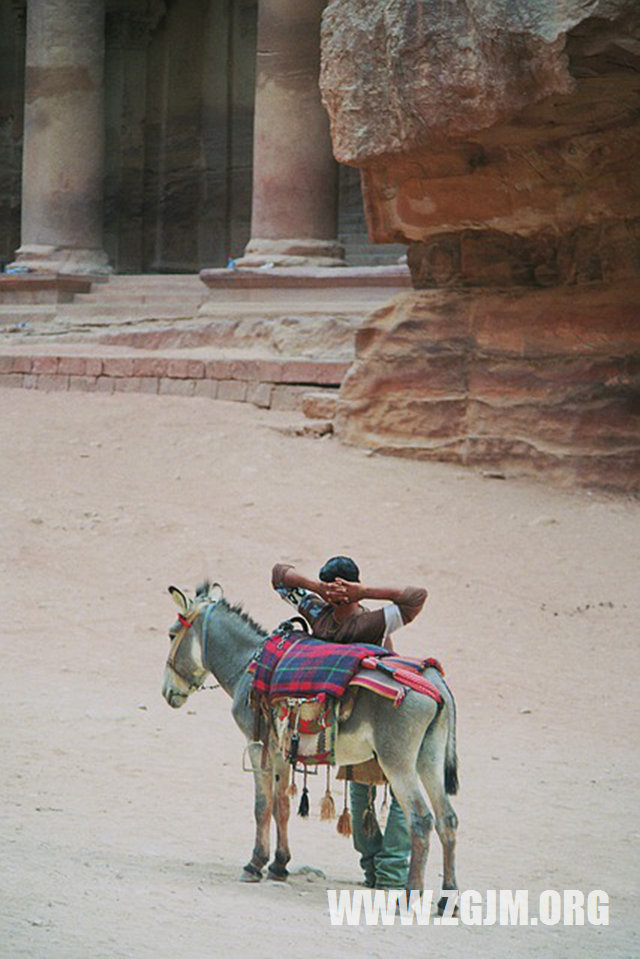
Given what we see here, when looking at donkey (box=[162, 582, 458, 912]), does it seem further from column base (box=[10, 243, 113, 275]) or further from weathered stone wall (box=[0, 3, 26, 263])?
weathered stone wall (box=[0, 3, 26, 263])

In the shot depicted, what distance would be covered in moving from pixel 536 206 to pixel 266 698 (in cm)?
691

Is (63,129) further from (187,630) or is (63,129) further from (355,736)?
(355,736)

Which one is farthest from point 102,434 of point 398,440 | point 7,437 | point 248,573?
point 248,573

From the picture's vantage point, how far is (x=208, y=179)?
2552 cm

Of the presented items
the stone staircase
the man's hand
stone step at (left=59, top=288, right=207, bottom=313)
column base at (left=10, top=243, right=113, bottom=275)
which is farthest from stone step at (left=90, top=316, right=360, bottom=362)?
the man's hand

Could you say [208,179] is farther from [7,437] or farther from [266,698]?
[266,698]

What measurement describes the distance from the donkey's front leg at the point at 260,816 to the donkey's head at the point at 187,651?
410 millimetres

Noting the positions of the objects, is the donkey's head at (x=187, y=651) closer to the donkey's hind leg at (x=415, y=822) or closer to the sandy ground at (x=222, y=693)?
the sandy ground at (x=222, y=693)

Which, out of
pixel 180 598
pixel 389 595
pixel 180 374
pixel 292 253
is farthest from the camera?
pixel 292 253

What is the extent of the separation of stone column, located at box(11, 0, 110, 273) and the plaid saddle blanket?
16.0 m

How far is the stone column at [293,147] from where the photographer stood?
18359mm

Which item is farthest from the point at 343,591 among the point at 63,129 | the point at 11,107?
the point at 11,107

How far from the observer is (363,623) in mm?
5387

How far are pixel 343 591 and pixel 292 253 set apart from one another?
1335 cm
